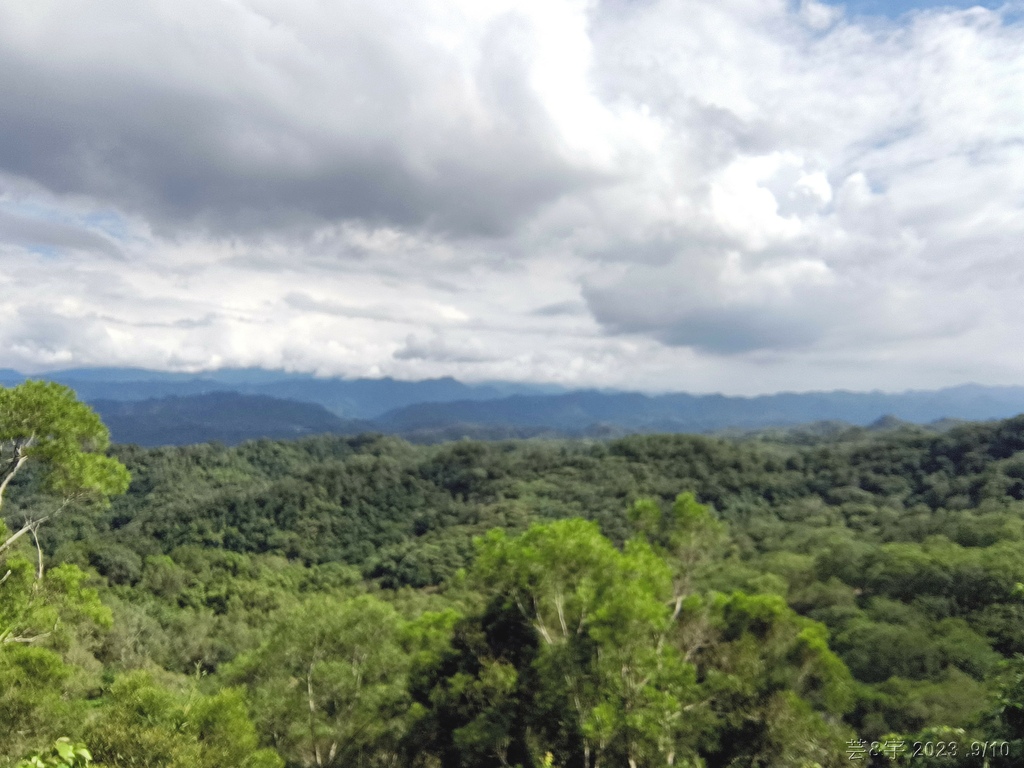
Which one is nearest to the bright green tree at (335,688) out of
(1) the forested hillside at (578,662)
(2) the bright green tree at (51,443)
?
(1) the forested hillside at (578,662)

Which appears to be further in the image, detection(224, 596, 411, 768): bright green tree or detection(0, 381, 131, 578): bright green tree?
detection(224, 596, 411, 768): bright green tree

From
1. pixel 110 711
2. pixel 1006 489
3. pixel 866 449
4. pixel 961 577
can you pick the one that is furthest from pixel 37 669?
pixel 866 449

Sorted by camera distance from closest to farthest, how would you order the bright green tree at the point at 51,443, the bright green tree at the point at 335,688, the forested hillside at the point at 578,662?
the bright green tree at the point at 51,443, the forested hillside at the point at 578,662, the bright green tree at the point at 335,688

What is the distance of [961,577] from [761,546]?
132 feet

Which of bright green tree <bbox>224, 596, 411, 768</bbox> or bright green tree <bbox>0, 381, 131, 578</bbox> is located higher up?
bright green tree <bbox>0, 381, 131, 578</bbox>

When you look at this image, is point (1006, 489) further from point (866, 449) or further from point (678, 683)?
point (678, 683)

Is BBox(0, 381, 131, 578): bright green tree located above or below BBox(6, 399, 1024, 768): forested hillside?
above

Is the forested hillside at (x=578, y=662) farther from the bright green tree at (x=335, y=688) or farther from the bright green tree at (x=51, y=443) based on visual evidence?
the bright green tree at (x=51, y=443)

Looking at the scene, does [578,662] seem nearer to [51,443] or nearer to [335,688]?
[335,688]

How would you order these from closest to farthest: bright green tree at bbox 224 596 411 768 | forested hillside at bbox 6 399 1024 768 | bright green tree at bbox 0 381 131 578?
bright green tree at bbox 0 381 131 578 < forested hillside at bbox 6 399 1024 768 < bright green tree at bbox 224 596 411 768

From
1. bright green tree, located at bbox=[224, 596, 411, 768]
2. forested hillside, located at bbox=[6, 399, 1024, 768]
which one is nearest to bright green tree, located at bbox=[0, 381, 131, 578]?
forested hillside, located at bbox=[6, 399, 1024, 768]

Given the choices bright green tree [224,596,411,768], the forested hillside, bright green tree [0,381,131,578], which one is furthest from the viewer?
bright green tree [224,596,411,768]

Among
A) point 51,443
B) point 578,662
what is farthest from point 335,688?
point 51,443

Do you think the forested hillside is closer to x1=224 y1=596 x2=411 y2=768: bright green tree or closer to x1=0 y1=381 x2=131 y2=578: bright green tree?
x1=224 y1=596 x2=411 y2=768: bright green tree
